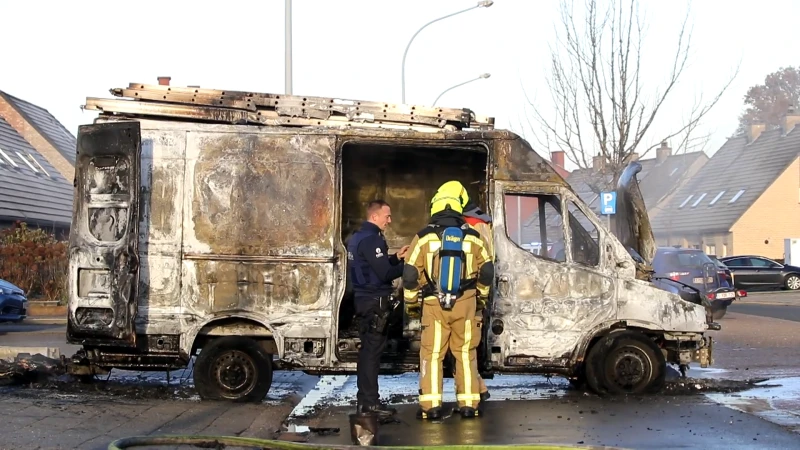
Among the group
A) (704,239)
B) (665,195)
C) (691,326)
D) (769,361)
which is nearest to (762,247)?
(704,239)

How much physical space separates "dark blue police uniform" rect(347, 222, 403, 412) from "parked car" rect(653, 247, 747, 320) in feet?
48.3

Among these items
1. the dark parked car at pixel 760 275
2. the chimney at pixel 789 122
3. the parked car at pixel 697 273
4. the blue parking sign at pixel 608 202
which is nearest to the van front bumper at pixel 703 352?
the blue parking sign at pixel 608 202

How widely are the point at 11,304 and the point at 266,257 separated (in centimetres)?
1111

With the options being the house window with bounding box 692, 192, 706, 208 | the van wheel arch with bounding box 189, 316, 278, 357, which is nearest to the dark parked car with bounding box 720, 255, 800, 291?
the house window with bounding box 692, 192, 706, 208

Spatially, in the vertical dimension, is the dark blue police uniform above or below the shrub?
below

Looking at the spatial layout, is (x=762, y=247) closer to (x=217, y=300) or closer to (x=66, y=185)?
(x=66, y=185)

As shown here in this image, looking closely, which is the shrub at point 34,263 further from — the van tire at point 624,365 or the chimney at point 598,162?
the van tire at point 624,365

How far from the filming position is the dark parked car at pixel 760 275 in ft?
128

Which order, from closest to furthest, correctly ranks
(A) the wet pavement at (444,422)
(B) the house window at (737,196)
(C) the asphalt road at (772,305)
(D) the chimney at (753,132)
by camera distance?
(A) the wet pavement at (444,422), (C) the asphalt road at (772,305), (B) the house window at (737,196), (D) the chimney at (753,132)

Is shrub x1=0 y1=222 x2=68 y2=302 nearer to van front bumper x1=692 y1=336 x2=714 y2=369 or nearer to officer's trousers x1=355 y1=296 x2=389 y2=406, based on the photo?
officer's trousers x1=355 y1=296 x2=389 y2=406

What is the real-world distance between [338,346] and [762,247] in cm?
4688

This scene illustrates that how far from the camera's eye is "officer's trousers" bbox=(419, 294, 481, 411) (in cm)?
900

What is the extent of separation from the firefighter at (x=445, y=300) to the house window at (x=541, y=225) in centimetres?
137

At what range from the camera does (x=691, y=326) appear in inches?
420
